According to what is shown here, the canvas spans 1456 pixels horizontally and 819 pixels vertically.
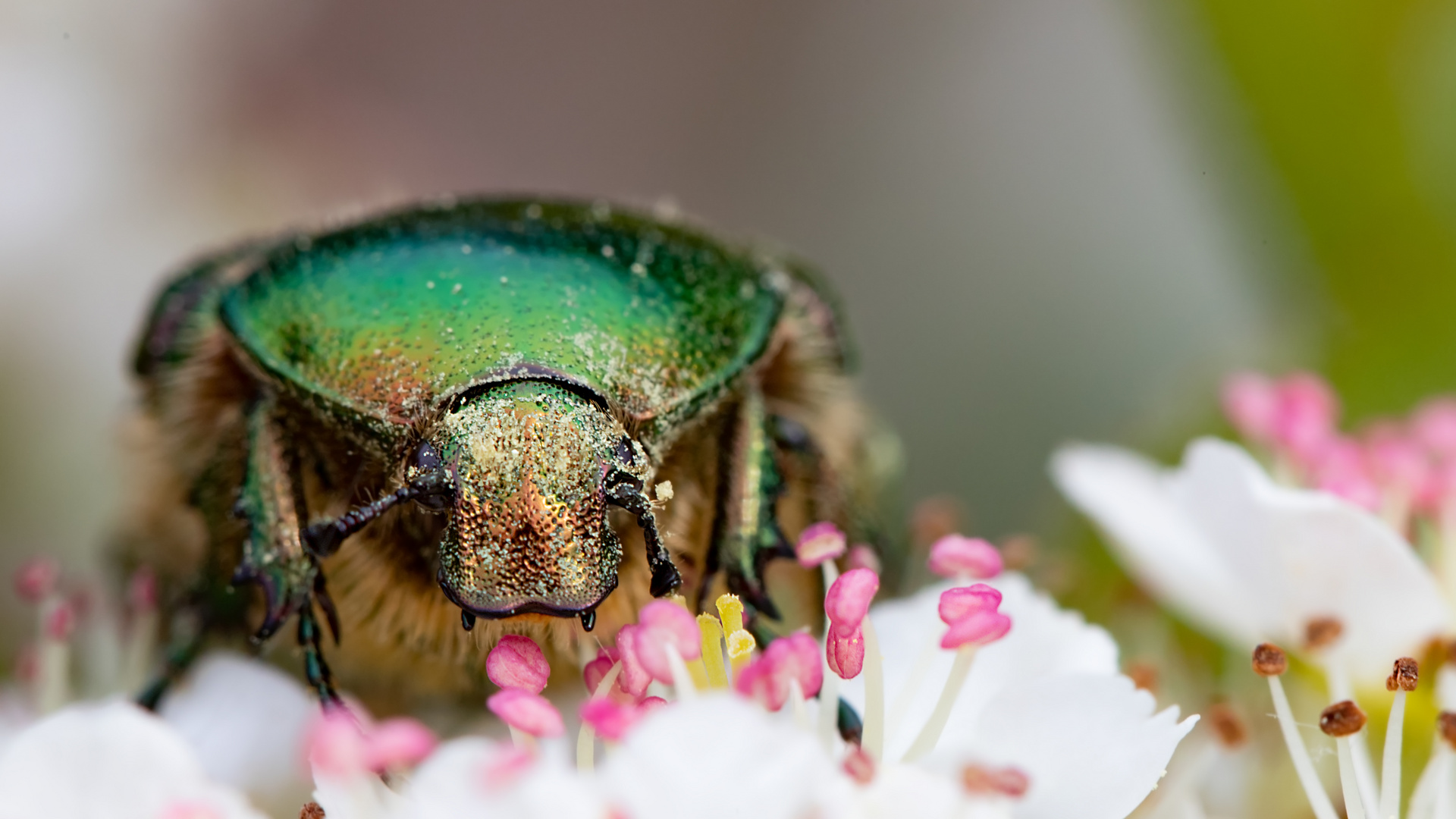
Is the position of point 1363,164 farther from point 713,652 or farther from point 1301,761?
point 713,652

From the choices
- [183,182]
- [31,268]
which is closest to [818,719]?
[31,268]

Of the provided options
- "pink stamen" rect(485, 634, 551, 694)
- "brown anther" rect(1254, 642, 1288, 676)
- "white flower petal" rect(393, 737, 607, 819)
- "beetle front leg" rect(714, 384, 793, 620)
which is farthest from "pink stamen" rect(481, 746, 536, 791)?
"brown anther" rect(1254, 642, 1288, 676)

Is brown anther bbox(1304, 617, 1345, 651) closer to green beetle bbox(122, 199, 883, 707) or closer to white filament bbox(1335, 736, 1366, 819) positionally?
white filament bbox(1335, 736, 1366, 819)

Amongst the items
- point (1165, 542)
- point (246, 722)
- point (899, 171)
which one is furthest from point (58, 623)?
point (899, 171)

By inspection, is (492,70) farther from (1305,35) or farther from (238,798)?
(238,798)

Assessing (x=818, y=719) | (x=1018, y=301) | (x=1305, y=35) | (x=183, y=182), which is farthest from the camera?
(x=1018, y=301)

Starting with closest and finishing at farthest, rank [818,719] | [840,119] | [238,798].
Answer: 1. [238,798]
2. [818,719]
3. [840,119]
